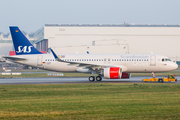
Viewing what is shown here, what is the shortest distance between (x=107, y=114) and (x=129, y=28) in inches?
3509

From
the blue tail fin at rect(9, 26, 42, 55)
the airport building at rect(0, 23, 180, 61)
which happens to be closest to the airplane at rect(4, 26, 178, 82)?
the blue tail fin at rect(9, 26, 42, 55)

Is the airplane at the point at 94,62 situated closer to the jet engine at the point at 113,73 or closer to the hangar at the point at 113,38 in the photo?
the jet engine at the point at 113,73

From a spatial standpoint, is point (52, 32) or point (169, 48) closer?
point (52, 32)

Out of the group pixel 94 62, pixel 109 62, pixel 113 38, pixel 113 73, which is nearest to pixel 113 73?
pixel 113 73

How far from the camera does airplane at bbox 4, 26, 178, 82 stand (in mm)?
35250

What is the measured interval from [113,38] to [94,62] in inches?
2429

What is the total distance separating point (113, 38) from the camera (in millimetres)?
97250

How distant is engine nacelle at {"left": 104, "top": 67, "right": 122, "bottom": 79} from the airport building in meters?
56.3

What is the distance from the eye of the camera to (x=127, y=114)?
12180 mm

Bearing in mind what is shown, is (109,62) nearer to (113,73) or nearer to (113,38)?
(113,73)

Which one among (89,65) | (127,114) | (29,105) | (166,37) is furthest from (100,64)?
(166,37)

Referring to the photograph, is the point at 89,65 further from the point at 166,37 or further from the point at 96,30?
the point at 166,37

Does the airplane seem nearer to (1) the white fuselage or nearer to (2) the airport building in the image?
(1) the white fuselage

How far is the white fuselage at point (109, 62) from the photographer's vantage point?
1395 inches
